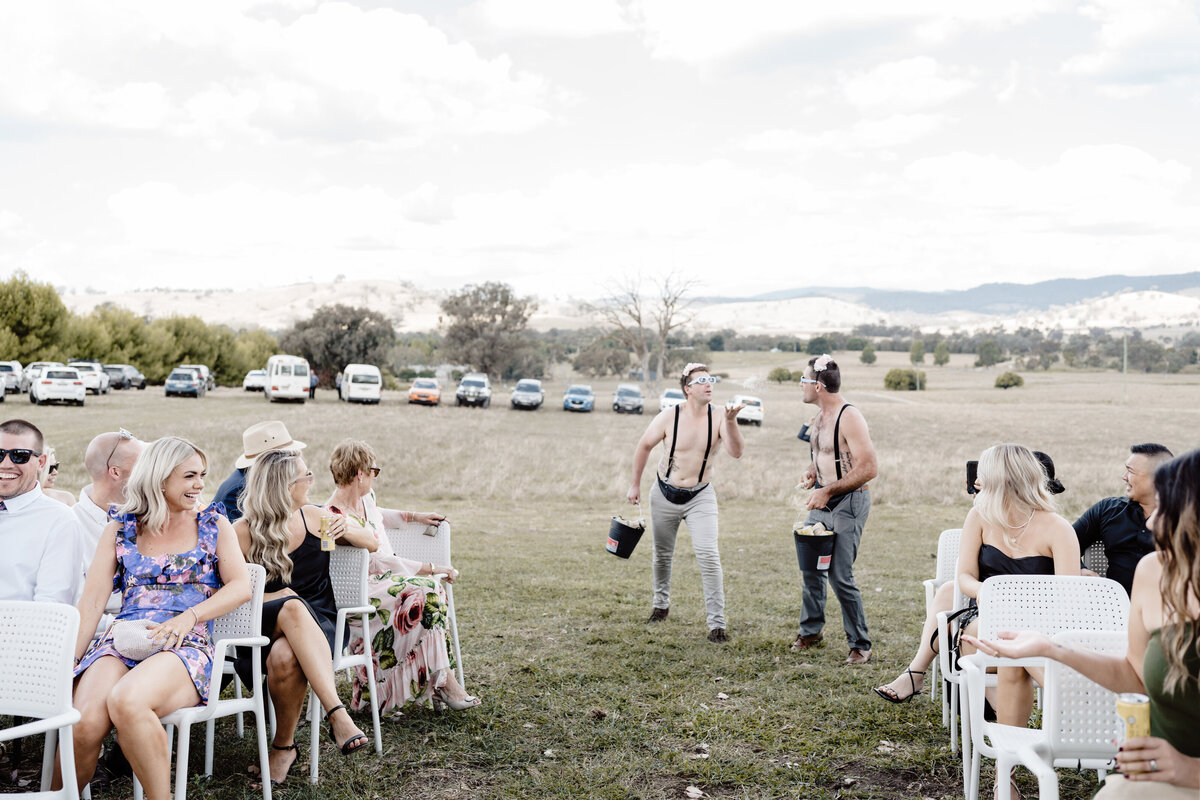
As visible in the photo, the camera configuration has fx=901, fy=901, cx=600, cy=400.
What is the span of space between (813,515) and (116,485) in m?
4.13

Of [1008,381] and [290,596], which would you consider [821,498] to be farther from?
[1008,381]

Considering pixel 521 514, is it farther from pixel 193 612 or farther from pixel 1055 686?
pixel 1055 686

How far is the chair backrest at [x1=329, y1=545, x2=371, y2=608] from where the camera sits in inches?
179

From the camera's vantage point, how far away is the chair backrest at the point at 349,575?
4.56 m

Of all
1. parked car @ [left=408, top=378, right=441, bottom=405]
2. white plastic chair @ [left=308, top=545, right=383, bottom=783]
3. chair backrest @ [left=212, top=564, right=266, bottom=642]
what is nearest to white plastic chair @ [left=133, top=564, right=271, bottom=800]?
chair backrest @ [left=212, top=564, right=266, bottom=642]

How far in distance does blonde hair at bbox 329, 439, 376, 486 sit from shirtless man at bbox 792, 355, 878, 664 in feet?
8.99

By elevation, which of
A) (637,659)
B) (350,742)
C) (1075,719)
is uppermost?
(1075,719)

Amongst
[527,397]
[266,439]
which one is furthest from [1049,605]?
[527,397]

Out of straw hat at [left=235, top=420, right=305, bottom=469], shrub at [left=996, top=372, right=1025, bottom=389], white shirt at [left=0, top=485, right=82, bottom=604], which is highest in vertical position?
straw hat at [left=235, top=420, right=305, bottom=469]

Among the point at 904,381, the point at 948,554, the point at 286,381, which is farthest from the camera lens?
the point at 904,381

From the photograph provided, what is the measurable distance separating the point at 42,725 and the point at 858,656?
14.9ft

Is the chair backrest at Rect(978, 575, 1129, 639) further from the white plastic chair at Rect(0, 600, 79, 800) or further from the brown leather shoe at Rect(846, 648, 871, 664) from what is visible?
the white plastic chair at Rect(0, 600, 79, 800)

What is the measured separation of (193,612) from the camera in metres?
3.59

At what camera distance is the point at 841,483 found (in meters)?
5.79
